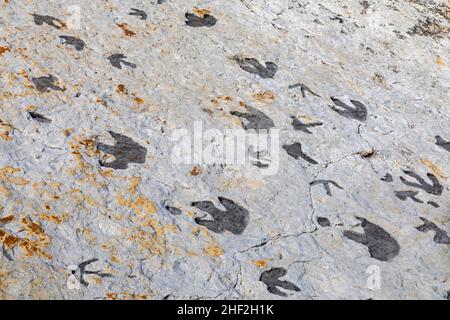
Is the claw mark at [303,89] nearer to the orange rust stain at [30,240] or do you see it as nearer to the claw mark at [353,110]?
the claw mark at [353,110]

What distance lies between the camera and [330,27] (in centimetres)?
759

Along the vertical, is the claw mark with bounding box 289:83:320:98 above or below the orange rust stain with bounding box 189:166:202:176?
above

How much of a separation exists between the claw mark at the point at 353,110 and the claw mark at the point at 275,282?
2386mm

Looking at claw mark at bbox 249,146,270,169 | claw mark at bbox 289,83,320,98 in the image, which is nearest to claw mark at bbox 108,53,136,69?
claw mark at bbox 249,146,270,169

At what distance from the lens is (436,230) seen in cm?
536

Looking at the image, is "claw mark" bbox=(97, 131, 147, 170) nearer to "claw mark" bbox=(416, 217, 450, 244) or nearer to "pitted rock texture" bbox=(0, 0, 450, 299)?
"pitted rock texture" bbox=(0, 0, 450, 299)

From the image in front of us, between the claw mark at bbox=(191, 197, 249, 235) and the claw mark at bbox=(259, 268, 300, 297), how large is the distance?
49 cm

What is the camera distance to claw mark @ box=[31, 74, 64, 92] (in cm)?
591

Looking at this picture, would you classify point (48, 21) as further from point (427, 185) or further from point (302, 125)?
point (427, 185)

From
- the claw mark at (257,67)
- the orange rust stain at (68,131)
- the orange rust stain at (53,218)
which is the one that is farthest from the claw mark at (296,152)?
the orange rust stain at (53,218)

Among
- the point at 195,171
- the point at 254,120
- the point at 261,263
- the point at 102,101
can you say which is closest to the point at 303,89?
the point at 254,120

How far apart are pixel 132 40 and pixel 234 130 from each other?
5.91 feet

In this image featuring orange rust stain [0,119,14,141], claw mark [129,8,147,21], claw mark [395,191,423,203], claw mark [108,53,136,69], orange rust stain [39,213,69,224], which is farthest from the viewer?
claw mark [129,8,147,21]
